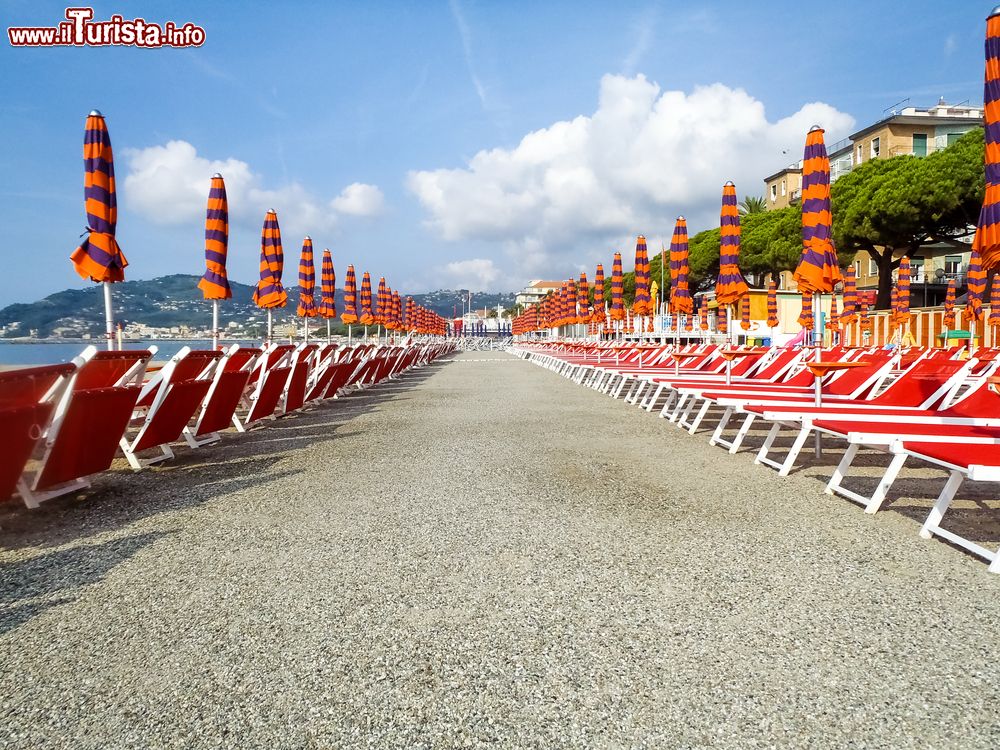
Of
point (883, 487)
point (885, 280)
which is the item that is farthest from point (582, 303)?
point (883, 487)

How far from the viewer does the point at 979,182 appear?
94.9 feet

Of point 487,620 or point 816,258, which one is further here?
point 816,258

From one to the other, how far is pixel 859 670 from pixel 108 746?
1986 millimetres

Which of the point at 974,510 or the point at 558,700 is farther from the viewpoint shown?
the point at 974,510

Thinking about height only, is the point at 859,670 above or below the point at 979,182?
below

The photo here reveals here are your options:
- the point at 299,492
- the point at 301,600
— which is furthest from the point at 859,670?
the point at 299,492

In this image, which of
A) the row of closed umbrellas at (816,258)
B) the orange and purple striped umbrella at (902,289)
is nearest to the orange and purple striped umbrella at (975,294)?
the row of closed umbrellas at (816,258)

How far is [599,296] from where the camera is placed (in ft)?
99.5

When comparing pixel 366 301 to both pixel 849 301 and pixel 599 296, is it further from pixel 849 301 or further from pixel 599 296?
pixel 849 301

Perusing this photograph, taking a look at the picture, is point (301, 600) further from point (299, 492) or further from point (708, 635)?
point (299, 492)

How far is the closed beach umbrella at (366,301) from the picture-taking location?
92.3 feet

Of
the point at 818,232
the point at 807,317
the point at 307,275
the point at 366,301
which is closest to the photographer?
the point at 818,232

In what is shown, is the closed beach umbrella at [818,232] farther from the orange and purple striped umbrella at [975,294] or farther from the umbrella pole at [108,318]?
the orange and purple striped umbrella at [975,294]

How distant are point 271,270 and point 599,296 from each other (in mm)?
18044
